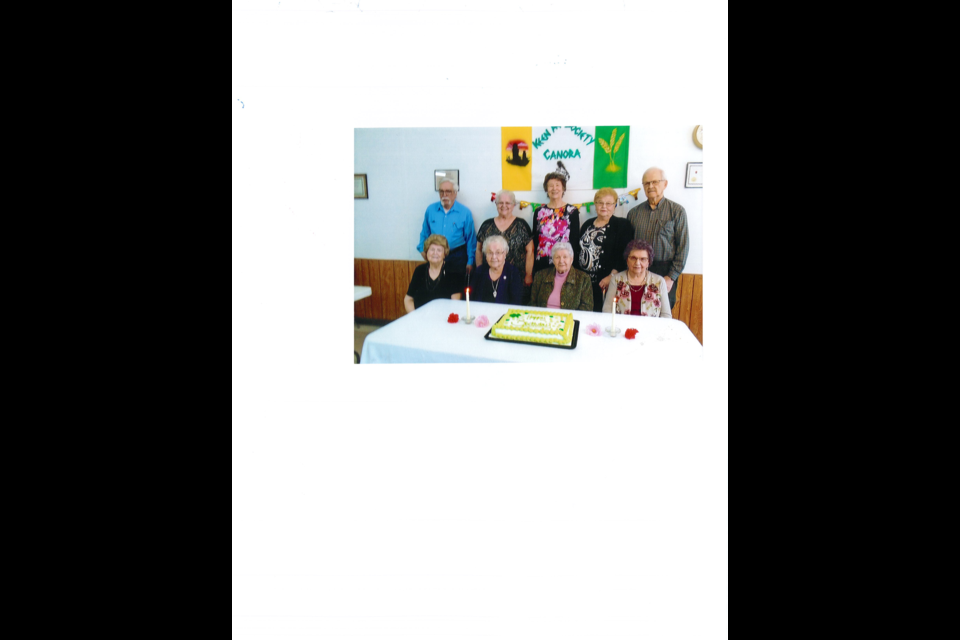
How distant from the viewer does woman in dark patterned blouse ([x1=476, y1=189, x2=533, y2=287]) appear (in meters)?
1.07

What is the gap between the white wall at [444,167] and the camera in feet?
3.37

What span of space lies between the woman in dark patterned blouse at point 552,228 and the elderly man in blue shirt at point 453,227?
0.16 meters

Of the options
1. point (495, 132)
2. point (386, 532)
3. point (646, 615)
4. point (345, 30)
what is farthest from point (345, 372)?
point (646, 615)

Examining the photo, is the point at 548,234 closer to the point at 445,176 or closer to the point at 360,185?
the point at 445,176

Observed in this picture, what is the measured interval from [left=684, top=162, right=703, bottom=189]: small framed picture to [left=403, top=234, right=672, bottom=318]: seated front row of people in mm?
181

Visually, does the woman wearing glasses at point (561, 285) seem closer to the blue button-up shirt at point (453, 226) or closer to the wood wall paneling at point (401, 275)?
the blue button-up shirt at point (453, 226)

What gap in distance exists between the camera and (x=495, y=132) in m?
1.03

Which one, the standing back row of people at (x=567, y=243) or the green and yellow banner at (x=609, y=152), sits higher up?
the green and yellow banner at (x=609, y=152)

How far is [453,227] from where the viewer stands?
3.60 ft

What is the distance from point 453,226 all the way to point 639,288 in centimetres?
50

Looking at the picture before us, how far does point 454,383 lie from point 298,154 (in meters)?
0.70

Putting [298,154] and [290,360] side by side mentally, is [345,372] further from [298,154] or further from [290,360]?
[298,154]

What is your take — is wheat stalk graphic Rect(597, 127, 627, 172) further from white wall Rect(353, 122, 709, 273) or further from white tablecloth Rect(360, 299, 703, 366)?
white tablecloth Rect(360, 299, 703, 366)

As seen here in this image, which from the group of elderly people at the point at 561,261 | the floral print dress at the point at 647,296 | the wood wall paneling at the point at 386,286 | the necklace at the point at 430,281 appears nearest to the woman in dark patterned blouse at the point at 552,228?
the group of elderly people at the point at 561,261
